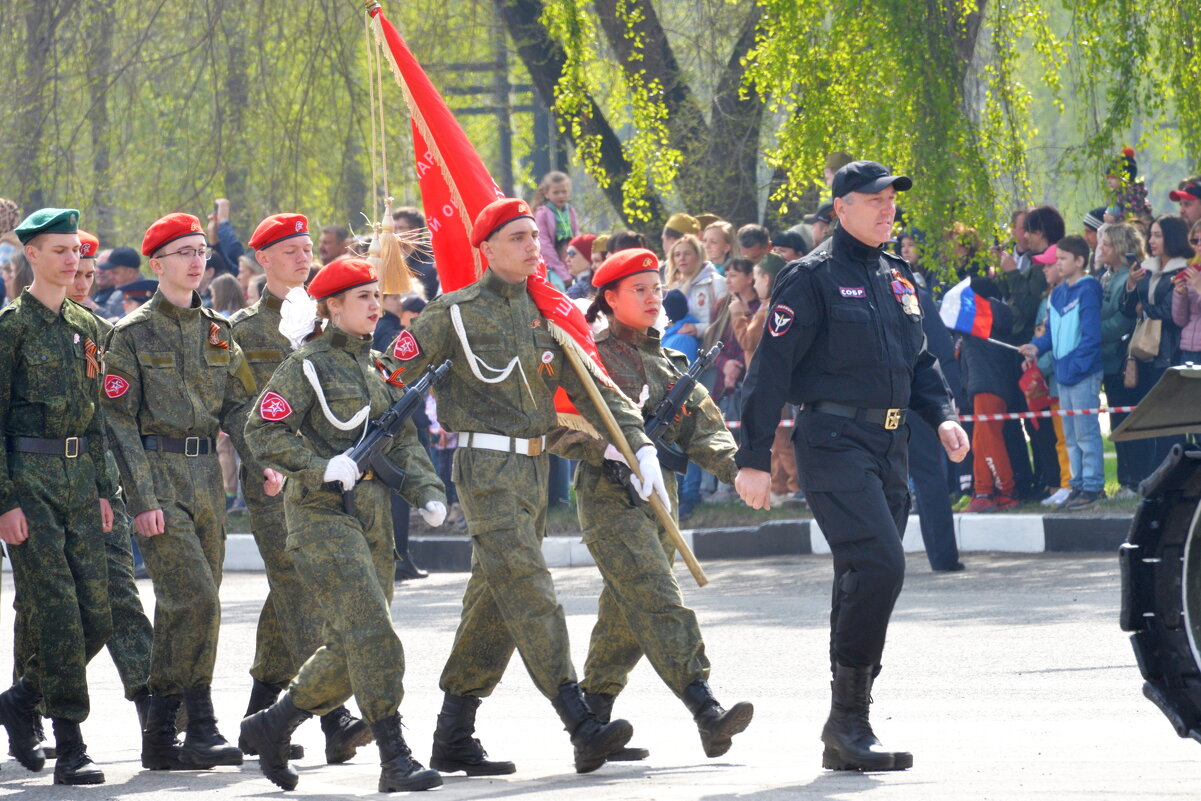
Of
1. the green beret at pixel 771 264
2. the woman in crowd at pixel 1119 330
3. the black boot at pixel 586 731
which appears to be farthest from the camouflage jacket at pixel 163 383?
the woman in crowd at pixel 1119 330

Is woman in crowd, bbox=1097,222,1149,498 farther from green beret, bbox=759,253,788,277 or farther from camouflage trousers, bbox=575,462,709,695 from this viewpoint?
camouflage trousers, bbox=575,462,709,695

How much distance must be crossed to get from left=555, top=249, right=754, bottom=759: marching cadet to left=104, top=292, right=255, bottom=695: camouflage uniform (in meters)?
1.32

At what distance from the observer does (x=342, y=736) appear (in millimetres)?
7188

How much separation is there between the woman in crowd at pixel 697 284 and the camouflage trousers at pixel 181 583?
6.94 metres

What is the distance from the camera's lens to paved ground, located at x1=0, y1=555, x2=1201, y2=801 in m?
6.04

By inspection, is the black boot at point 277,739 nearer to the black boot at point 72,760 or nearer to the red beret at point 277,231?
the black boot at point 72,760

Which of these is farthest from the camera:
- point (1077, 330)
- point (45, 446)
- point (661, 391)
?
point (1077, 330)

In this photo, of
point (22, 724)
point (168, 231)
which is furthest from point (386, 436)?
point (22, 724)

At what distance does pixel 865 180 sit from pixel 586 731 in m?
1.99

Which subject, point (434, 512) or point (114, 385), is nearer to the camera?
point (434, 512)

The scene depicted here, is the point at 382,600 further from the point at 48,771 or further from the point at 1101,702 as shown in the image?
the point at 1101,702

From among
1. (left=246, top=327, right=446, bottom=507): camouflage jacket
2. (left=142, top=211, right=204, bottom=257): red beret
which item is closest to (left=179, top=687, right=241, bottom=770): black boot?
(left=246, top=327, right=446, bottom=507): camouflage jacket

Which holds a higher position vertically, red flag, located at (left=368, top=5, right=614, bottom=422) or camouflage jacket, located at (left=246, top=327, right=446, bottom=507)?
red flag, located at (left=368, top=5, right=614, bottom=422)

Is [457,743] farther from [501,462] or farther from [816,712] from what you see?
[816,712]
